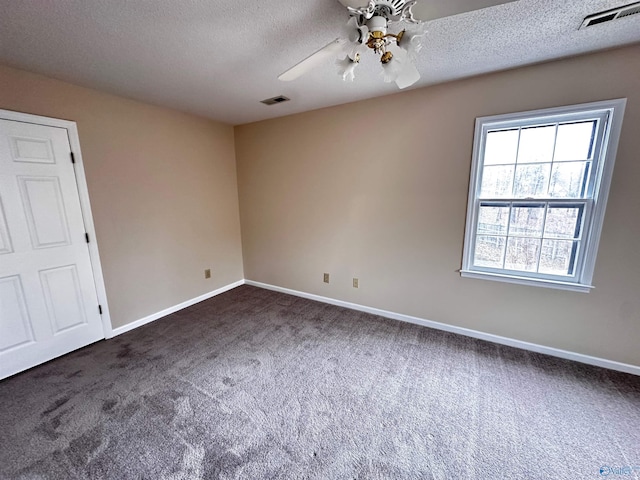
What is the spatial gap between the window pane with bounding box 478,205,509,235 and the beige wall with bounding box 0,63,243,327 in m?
3.22

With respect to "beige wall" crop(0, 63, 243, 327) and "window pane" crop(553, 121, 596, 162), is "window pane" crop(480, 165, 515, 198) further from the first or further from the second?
"beige wall" crop(0, 63, 243, 327)

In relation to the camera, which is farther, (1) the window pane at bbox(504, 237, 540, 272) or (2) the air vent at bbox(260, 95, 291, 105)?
(2) the air vent at bbox(260, 95, 291, 105)

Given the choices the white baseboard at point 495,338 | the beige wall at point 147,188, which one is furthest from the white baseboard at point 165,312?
the white baseboard at point 495,338

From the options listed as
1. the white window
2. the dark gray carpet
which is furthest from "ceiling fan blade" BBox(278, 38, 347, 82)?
the dark gray carpet

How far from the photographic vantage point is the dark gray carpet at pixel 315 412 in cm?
135

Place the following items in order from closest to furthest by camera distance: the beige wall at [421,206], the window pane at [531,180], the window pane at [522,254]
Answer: the beige wall at [421,206] < the window pane at [531,180] < the window pane at [522,254]

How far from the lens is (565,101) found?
196 centimetres

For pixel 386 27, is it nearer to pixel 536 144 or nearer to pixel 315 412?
pixel 536 144

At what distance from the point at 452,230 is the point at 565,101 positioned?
Answer: 1.26 metres

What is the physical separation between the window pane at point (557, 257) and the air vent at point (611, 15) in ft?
4.92

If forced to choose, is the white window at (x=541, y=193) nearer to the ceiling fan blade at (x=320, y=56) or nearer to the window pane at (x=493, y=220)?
the window pane at (x=493, y=220)

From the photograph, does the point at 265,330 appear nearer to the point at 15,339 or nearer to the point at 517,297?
the point at 15,339

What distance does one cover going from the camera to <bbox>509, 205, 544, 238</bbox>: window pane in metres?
2.19

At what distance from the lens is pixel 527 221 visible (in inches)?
88.2
